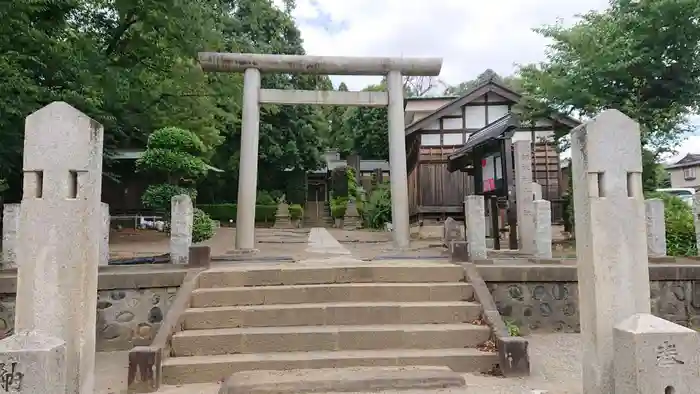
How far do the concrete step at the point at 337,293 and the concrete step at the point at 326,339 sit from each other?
1.98 feet

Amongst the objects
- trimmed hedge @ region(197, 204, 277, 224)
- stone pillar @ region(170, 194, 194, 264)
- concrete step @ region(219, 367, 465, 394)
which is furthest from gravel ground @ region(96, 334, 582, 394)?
trimmed hedge @ region(197, 204, 277, 224)

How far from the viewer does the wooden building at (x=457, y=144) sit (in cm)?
1817

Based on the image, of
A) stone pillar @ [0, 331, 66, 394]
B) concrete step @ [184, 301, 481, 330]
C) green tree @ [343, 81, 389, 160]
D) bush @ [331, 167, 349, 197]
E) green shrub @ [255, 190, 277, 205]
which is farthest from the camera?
green tree @ [343, 81, 389, 160]

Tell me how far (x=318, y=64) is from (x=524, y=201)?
557cm

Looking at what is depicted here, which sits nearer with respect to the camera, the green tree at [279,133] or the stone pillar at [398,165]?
the stone pillar at [398,165]

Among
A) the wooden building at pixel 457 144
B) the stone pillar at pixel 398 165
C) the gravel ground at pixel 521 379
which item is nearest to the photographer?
the gravel ground at pixel 521 379

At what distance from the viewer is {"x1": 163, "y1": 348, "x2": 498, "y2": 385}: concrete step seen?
493 cm

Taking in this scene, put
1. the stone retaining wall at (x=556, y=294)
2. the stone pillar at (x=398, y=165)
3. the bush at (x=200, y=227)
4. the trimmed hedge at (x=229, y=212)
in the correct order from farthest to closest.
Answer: the trimmed hedge at (x=229, y=212)
the stone pillar at (x=398, y=165)
the bush at (x=200, y=227)
the stone retaining wall at (x=556, y=294)

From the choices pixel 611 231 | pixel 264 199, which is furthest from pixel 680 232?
pixel 264 199

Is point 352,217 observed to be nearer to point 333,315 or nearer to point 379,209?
point 379,209

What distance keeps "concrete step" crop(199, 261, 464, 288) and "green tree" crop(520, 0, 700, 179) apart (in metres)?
8.47

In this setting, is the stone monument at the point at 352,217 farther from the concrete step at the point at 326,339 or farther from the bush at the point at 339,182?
the concrete step at the point at 326,339

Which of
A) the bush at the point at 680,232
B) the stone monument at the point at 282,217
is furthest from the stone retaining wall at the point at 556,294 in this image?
the stone monument at the point at 282,217

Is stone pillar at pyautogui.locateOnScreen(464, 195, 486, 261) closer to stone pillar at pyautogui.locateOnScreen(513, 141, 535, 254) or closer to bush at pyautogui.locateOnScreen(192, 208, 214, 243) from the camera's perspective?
stone pillar at pyautogui.locateOnScreen(513, 141, 535, 254)
